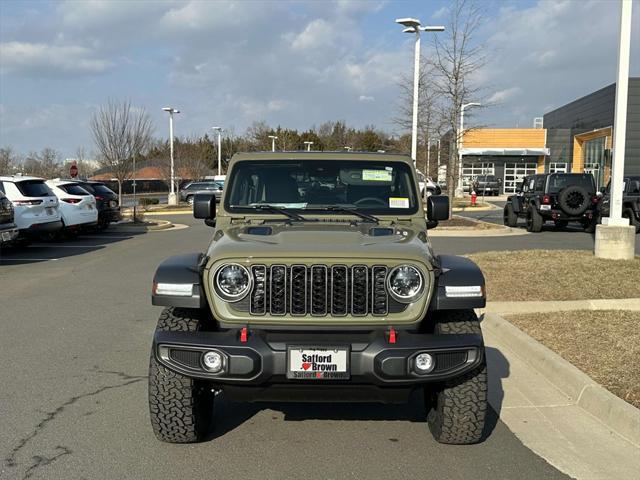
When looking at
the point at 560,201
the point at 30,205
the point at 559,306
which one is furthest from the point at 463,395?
the point at 560,201

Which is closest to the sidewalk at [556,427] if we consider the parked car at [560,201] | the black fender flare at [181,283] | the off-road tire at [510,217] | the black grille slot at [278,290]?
the black grille slot at [278,290]

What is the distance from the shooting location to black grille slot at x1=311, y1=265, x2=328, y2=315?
370 cm

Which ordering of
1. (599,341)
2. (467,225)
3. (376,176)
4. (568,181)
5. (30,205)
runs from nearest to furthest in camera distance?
(376,176) → (599,341) → (30,205) → (568,181) → (467,225)

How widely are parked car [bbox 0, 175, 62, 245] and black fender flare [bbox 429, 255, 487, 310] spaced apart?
1237 cm

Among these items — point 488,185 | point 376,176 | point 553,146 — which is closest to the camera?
point 376,176

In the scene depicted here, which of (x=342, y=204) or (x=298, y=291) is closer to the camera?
(x=298, y=291)

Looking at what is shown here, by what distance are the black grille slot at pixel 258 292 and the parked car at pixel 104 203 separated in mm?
17198

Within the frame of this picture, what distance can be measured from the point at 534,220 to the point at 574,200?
4.62ft

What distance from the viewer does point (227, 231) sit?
4.54 meters

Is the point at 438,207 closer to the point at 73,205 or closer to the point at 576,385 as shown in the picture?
the point at 576,385

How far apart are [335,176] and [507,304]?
12.2ft

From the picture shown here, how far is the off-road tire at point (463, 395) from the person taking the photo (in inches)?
153

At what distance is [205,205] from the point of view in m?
5.20

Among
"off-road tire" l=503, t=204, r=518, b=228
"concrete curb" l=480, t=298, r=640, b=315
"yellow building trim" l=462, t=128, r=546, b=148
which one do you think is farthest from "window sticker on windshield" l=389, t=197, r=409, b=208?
"yellow building trim" l=462, t=128, r=546, b=148
